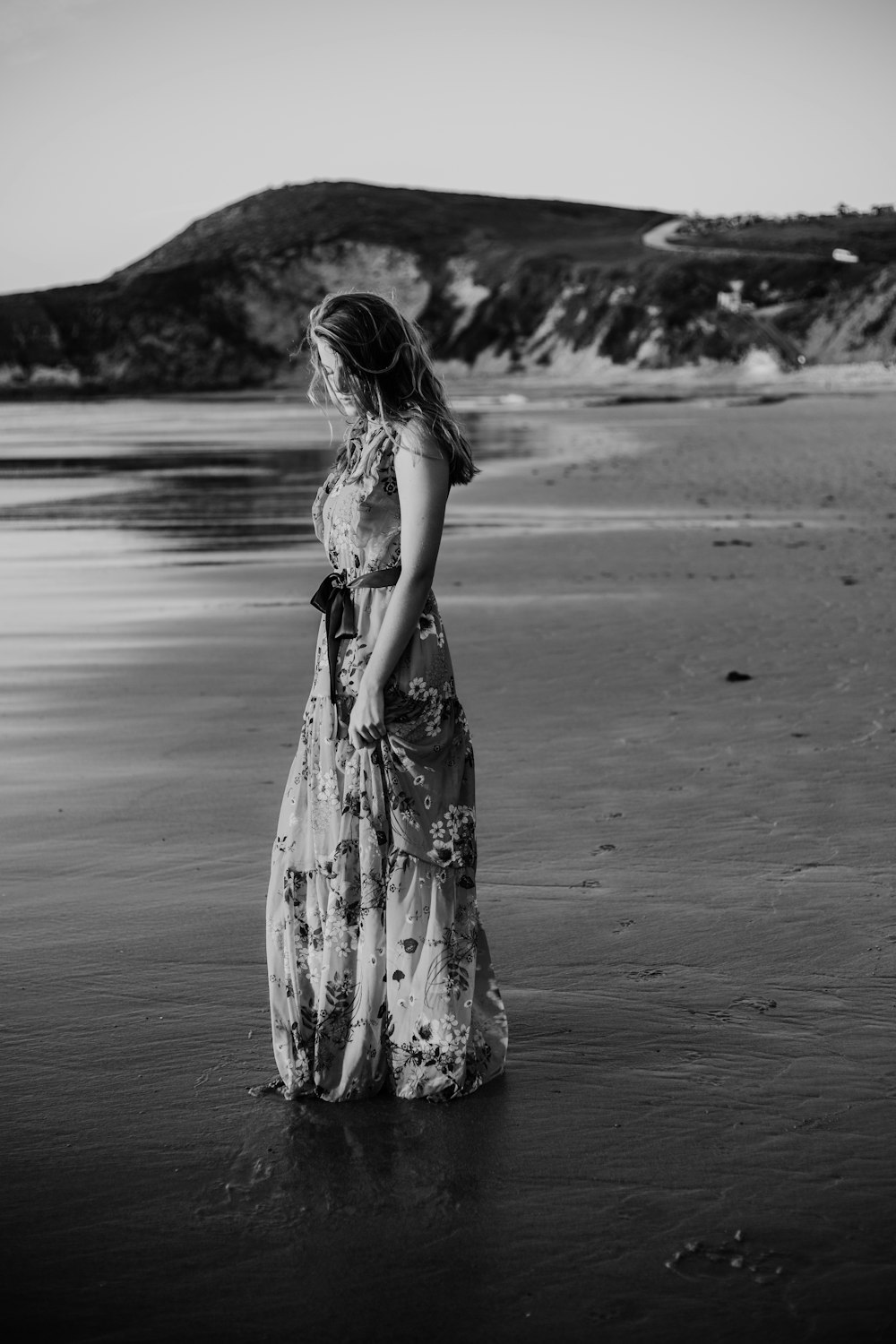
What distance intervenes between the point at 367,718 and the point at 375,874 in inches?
13.9

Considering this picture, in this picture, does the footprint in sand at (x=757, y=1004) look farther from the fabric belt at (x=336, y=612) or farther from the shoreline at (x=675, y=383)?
the shoreline at (x=675, y=383)

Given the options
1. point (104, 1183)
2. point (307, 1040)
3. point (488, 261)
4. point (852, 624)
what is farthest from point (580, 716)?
point (488, 261)

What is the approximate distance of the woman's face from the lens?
3279mm

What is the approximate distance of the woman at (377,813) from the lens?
330cm

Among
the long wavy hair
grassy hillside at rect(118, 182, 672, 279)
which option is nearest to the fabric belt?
the long wavy hair

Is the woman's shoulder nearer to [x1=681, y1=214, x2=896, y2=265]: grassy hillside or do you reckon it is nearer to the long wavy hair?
the long wavy hair

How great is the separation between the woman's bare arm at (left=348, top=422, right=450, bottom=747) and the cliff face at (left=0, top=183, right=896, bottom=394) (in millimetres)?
65369

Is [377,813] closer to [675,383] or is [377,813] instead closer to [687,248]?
[675,383]

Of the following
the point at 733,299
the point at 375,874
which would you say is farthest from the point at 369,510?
the point at 733,299

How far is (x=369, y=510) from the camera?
3.35 metres

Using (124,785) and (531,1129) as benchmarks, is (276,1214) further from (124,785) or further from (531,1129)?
(124,785)

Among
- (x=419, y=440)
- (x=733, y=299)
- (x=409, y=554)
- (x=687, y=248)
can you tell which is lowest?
(x=409, y=554)

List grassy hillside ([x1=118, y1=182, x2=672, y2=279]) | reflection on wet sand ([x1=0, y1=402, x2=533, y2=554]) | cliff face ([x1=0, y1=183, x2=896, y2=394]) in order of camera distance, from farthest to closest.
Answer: grassy hillside ([x1=118, y1=182, x2=672, y2=279]) → cliff face ([x1=0, y1=183, x2=896, y2=394]) → reflection on wet sand ([x1=0, y1=402, x2=533, y2=554])

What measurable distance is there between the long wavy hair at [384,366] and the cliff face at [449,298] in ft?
214
